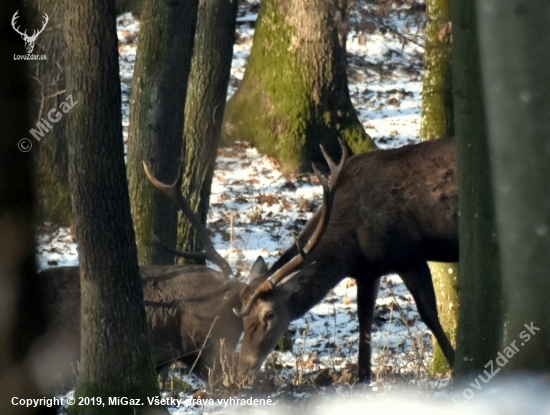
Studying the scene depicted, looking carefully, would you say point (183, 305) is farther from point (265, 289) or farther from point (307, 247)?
point (307, 247)

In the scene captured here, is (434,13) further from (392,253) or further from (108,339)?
(108,339)

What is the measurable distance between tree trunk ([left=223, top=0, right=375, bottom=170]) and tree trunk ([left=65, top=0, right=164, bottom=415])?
8638 millimetres

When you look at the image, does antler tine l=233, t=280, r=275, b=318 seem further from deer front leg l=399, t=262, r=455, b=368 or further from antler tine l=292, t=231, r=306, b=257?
deer front leg l=399, t=262, r=455, b=368

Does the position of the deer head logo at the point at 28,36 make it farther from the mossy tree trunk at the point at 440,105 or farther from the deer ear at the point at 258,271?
the mossy tree trunk at the point at 440,105

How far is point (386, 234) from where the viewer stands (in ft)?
27.8

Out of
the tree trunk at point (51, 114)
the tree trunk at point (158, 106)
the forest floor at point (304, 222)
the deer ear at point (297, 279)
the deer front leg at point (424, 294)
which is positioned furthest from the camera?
the tree trunk at point (51, 114)

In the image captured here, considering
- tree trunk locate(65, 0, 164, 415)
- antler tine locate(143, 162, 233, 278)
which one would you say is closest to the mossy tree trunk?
antler tine locate(143, 162, 233, 278)

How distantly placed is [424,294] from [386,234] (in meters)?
0.64

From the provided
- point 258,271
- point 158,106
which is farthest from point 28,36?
point 258,271

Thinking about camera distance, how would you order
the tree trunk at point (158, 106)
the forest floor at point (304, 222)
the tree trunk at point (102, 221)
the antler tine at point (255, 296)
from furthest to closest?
the tree trunk at point (158, 106)
the antler tine at point (255, 296)
the forest floor at point (304, 222)
the tree trunk at point (102, 221)

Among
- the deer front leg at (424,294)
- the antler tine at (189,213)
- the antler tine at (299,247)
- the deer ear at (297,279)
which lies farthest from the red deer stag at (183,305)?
the deer front leg at (424,294)

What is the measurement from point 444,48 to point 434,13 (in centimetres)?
34

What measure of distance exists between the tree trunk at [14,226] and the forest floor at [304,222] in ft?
4.14

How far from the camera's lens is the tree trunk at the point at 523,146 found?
4211 millimetres
